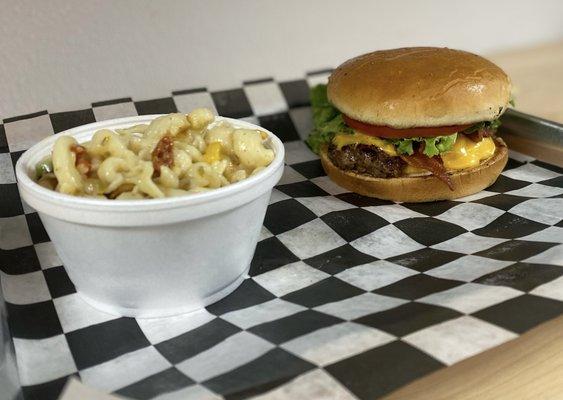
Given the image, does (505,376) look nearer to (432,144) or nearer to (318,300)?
(318,300)

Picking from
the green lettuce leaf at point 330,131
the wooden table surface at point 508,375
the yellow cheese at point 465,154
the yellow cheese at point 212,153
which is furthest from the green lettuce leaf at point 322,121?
the wooden table surface at point 508,375

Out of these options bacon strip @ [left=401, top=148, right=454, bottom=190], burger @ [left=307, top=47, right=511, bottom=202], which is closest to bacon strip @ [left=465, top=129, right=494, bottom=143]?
burger @ [left=307, top=47, right=511, bottom=202]

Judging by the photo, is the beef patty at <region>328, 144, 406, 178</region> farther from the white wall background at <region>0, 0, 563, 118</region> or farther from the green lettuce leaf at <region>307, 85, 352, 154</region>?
the white wall background at <region>0, 0, 563, 118</region>

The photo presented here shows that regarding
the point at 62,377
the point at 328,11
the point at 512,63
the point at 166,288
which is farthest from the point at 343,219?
the point at 512,63

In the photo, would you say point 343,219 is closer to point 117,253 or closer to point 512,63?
point 117,253

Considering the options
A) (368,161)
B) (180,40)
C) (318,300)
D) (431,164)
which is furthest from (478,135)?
(180,40)

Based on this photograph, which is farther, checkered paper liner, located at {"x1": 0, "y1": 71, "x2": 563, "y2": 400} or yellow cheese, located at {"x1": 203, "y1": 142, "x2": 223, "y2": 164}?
yellow cheese, located at {"x1": 203, "y1": 142, "x2": 223, "y2": 164}

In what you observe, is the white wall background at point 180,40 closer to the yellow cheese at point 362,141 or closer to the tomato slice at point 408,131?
the yellow cheese at point 362,141
